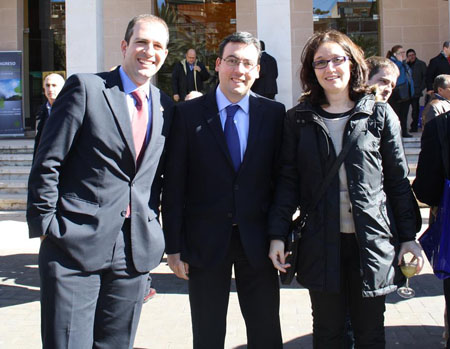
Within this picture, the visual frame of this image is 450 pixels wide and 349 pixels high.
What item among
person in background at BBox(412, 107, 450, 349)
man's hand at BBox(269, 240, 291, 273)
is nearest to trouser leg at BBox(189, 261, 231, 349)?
man's hand at BBox(269, 240, 291, 273)

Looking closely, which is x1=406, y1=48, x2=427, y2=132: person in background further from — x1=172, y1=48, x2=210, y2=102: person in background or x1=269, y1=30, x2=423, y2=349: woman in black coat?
x1=269, y1=30, x2=423, y2=349: woman in black coat

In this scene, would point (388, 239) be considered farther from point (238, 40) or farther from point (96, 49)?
point (96, 49)

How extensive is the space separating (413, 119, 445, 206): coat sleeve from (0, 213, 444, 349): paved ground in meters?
1.39

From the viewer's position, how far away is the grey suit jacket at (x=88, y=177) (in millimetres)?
2336

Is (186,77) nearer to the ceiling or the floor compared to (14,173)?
nearer to the ceiling

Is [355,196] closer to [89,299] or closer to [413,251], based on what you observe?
[413,251]

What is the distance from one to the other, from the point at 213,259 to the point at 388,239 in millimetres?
931

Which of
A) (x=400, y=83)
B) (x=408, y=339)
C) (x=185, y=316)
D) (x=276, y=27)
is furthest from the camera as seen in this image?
(x=400, y=83)

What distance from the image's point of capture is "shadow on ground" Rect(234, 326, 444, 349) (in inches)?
146

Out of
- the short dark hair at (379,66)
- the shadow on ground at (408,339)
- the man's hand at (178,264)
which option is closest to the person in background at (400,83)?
the short dark hair at (379,66)

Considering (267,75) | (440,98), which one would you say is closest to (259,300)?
(440,98)

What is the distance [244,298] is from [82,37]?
31.1 feet

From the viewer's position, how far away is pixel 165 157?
2.76 m

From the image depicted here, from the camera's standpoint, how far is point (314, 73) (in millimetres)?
2785
